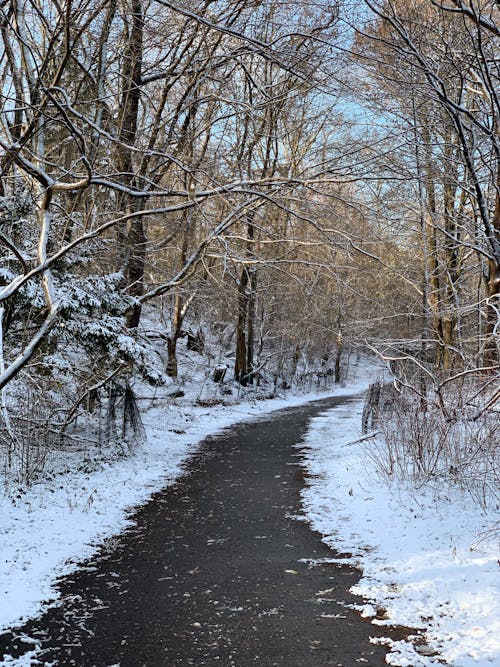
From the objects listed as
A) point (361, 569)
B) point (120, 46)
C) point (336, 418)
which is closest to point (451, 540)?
point (361, 569)

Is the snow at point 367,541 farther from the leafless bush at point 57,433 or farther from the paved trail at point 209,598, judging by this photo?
the leafless bush at point 57,433

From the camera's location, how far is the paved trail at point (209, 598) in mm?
3652

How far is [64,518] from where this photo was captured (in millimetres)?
6398

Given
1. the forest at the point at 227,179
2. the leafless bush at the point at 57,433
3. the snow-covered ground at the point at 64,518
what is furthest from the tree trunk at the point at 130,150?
the snow-covered ground at the point at 64,518

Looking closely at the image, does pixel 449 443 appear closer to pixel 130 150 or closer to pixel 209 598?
pixel 209 598

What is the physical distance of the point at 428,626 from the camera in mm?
3971

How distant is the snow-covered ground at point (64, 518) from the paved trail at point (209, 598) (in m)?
0.23

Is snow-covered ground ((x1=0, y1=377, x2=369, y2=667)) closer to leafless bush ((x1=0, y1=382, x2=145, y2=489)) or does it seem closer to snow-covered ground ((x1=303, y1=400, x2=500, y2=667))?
leafless bush ((x1=0, y1=382, x2=145, y2=489))

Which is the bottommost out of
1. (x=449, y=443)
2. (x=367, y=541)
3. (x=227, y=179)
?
(x=367, y=541)

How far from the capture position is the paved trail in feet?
12.0

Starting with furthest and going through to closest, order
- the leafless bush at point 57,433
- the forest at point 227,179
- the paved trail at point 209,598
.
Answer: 1. the leafless bush at point 57,433
2. the forest at point 227,179
3. the paved trail at point 209,598

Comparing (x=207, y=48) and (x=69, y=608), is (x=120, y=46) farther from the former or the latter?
(x=69, y=608)

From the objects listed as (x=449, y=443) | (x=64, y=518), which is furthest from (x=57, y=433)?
(x=449, y=443)

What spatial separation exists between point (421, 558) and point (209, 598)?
200cm
